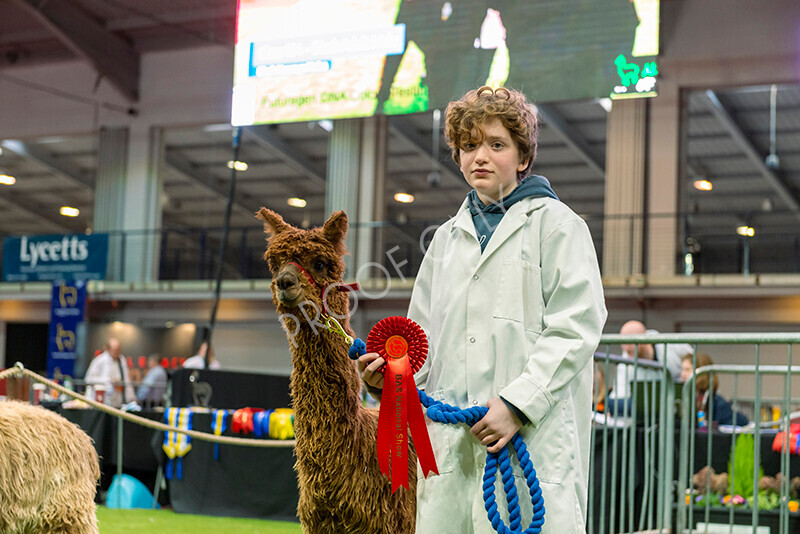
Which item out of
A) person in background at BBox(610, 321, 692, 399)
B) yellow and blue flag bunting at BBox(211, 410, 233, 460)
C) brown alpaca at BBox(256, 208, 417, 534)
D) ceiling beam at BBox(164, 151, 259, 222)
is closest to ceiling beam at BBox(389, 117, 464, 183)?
ceiling beam at BBox(164, 151, 259, 222)

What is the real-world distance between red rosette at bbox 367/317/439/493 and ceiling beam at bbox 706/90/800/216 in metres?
13.8

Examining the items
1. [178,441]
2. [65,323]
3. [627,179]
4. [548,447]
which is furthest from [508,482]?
[65,323]

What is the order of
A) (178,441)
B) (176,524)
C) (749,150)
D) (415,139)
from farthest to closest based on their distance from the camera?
(415,139) → (749,150) → (178,441) → (176,524)

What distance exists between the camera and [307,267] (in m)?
2.73

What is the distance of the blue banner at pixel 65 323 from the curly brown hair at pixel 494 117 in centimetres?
1478

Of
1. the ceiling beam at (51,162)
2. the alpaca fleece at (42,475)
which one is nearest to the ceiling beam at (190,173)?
the ceiling beam at (51,162)

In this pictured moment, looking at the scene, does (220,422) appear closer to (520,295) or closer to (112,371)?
(520,295)

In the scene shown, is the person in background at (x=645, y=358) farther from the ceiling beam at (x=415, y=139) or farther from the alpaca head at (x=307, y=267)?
the ceiling beam at (x=415, y=139)

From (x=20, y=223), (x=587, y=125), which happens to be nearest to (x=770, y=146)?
(x=587, y=125)

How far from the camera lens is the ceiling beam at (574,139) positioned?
18547mm

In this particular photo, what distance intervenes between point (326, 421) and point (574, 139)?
721 inches

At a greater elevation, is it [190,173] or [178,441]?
[190,173]

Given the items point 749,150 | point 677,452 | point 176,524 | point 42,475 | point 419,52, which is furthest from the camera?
point 749,150

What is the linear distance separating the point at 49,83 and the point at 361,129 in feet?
22.6
